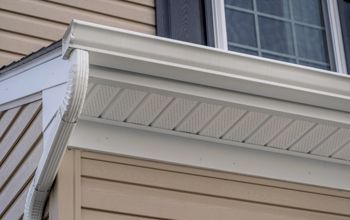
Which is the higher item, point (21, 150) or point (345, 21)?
point (345, 21)

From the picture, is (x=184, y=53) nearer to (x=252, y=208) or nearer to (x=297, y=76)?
(x=297, y=76)

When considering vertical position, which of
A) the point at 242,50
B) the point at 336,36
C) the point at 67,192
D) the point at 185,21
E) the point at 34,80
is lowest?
the point at 67,192

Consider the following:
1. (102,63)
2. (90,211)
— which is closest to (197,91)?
(102,63)

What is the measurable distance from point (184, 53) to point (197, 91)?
0.20m

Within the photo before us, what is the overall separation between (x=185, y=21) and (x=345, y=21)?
1244 mm

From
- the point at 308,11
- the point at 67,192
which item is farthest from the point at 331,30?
the point at 67,192

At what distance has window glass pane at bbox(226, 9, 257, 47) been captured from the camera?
583 centimetres

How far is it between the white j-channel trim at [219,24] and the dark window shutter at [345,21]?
91 centimetres

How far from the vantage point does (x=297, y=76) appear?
4188mm

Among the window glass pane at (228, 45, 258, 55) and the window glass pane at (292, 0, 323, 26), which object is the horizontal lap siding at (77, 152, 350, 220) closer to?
the window glass pane at (228, 45, 258, 55)

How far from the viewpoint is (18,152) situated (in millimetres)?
4359

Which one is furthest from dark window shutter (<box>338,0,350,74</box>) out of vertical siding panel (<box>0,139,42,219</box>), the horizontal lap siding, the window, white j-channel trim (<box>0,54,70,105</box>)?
vertical siding panel (<box>0,139,42,219</box>)

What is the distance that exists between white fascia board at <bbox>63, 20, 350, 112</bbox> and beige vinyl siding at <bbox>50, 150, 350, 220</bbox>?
18.0 inches

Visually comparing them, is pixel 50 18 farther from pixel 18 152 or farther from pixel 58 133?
pixel 58 133
